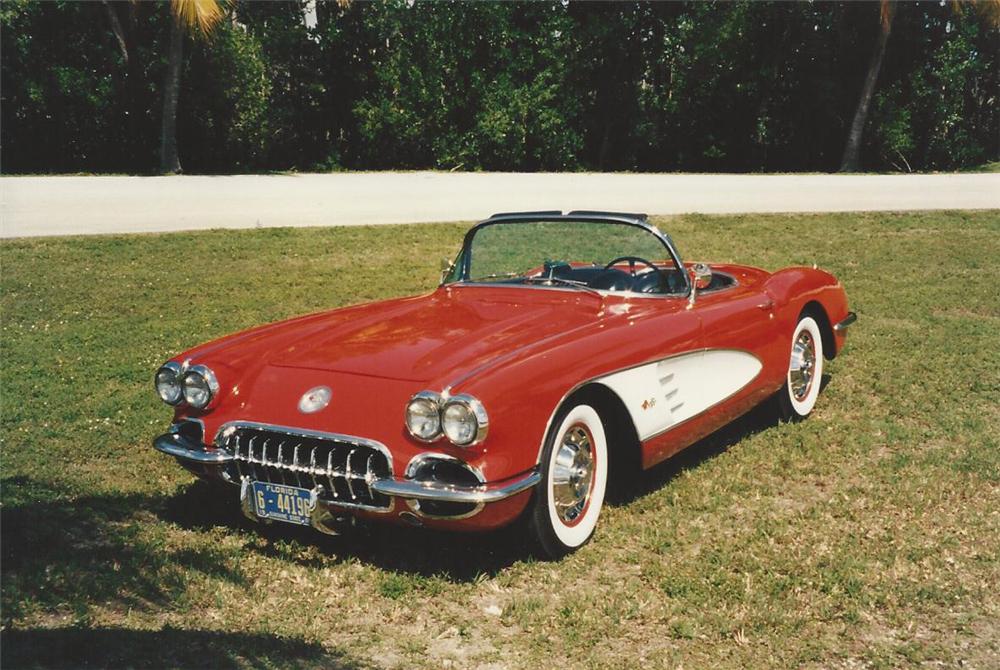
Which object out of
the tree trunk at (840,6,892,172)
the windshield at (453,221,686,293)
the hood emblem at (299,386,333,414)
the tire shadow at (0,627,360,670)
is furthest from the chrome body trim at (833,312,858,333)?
the tree trunk at (840,6,892,172)

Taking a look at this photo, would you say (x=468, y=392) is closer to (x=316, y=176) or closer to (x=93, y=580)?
(x=93, y=580)

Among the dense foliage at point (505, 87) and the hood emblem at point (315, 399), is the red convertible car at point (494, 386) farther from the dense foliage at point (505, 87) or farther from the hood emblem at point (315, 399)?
the dense foliage at point (505, 87)

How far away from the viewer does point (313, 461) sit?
4062mm

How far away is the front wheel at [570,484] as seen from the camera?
13.6 ft

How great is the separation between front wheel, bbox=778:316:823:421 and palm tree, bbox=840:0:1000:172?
17.6 meters

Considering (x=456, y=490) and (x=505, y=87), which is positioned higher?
(x=505, y=87)

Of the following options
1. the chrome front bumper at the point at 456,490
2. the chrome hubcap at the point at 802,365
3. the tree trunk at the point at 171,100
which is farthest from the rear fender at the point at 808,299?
the tree trunk at the point at 171,100

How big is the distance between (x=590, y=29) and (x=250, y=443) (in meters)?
22.3

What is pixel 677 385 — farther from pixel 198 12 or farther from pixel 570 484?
pixel 198 12

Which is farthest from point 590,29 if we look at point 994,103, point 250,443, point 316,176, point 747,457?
point 250,443

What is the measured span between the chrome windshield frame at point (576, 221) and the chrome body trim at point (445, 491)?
6.06ft

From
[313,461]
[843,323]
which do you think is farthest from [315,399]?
[843,323]

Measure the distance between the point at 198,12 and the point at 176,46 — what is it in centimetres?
141

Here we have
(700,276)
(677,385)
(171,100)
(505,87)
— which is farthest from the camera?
(505,87)
